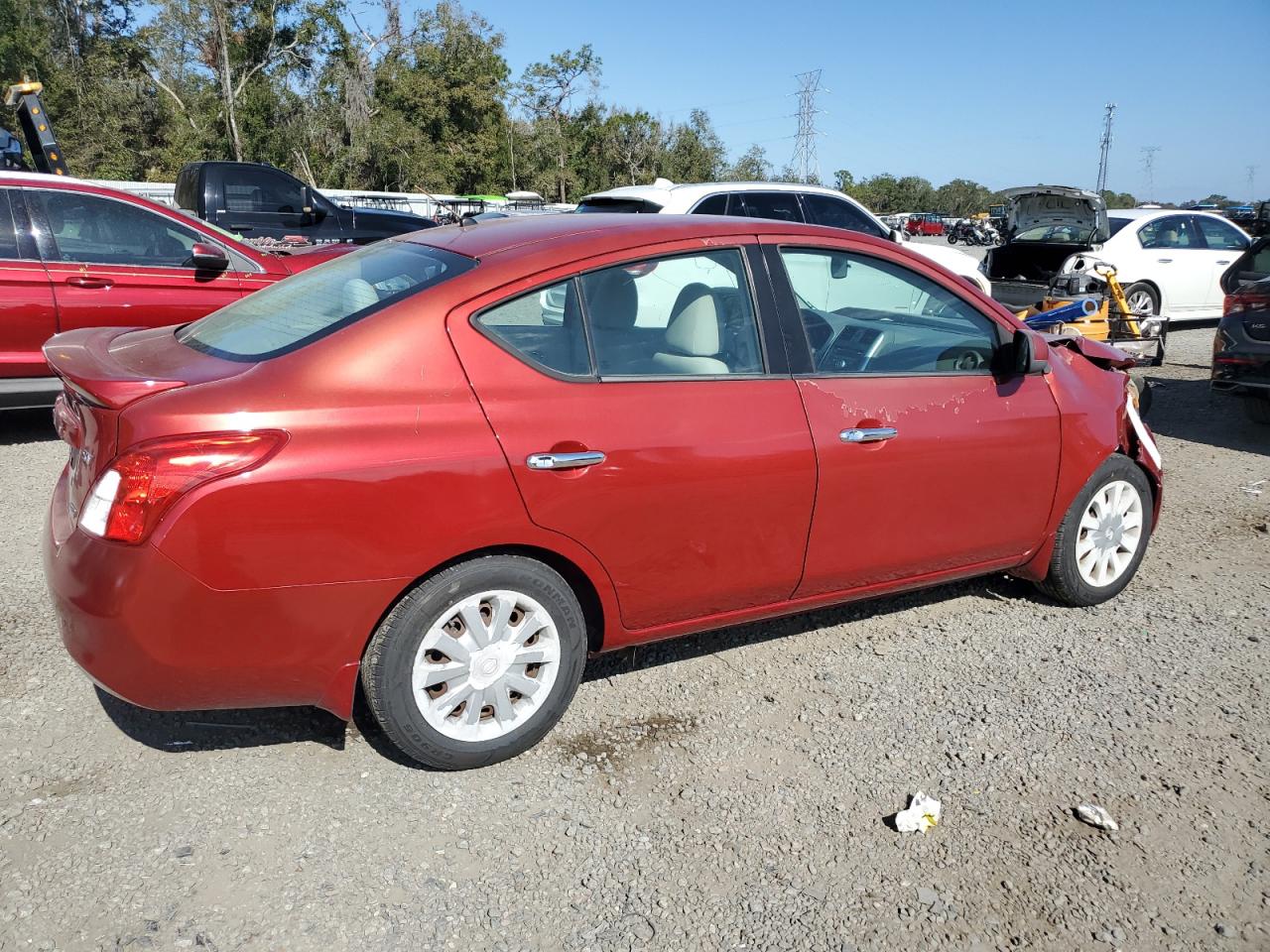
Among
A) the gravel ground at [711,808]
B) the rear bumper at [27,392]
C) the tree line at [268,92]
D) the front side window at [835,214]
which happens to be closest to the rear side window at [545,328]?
the gravel ground at [711,808]

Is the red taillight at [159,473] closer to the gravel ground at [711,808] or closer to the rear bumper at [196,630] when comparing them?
the rear bumper at [196,630]

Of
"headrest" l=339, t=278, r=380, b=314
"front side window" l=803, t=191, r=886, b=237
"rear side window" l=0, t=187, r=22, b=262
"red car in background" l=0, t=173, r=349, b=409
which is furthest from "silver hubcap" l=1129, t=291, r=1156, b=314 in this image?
"rear side window" l=0, t=187, r=22, b=262

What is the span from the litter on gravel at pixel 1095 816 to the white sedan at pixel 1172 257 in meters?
10.5

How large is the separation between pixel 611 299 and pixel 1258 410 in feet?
23.4

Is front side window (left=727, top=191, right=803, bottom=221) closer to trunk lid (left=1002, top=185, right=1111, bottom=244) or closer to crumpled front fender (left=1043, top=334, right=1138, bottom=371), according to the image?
trunk lid (left=1002, top=185, right=1111, bottom=244)

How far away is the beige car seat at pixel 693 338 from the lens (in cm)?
329

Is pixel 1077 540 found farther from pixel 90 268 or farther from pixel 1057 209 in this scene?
pixel 1057 209

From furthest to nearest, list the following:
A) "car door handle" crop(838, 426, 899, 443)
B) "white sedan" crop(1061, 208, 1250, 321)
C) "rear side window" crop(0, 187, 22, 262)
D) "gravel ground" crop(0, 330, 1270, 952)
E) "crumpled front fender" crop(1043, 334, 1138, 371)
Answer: "white sedan" crop(1061, 208, 1250, 321) → "rear side window" crop(0, 187, 22, 262) → "crumpled front fender" crop(1043, 334, 1138, 371) → "car door handle" crop(838, 426, 899, 443) → "gravel ground" crop(0, 330, 1270, 952)

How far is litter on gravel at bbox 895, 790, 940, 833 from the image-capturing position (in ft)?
9.42

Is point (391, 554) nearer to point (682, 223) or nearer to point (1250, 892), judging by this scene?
point (682, 223)

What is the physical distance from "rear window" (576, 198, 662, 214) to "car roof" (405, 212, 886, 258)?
4.80 metres

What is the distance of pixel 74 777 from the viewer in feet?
9.78

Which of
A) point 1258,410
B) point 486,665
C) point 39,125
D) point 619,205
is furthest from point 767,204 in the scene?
point 39,125

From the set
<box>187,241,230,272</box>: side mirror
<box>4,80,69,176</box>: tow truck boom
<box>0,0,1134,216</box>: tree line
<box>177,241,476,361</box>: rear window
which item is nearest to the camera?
<box>177,241,476,361</box>: rear window
